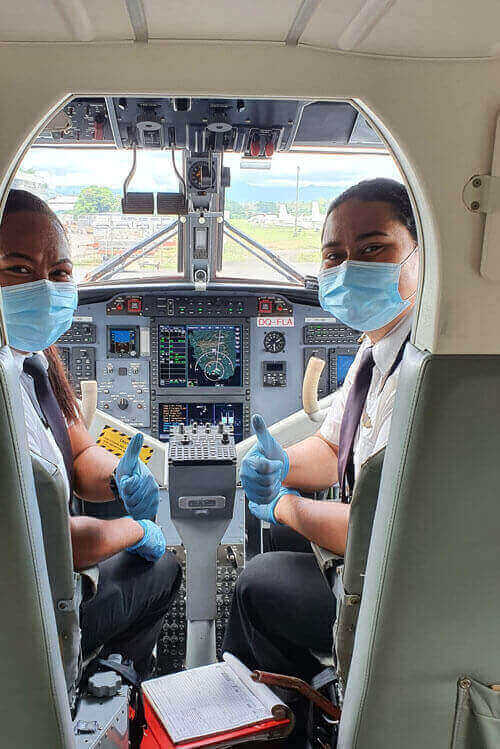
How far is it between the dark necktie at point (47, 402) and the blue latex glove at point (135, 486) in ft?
0.63

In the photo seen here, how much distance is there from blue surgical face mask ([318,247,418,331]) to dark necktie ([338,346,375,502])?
0.13m

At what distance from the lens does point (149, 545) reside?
208 cm

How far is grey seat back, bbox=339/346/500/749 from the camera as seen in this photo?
997 mm

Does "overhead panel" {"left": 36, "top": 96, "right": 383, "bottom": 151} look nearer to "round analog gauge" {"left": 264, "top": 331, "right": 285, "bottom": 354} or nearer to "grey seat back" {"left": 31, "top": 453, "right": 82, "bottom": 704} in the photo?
"grey seat back" {"left": 31, "top": 453, "right": 82, "bottom": 704}

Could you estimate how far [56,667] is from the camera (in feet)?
3.55

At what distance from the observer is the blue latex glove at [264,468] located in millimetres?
1899

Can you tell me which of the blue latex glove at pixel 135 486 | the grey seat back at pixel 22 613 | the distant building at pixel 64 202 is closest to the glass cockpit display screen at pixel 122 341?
the distant building at pixel 64 202

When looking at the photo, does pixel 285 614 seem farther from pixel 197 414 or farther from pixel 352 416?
pixel 197 414

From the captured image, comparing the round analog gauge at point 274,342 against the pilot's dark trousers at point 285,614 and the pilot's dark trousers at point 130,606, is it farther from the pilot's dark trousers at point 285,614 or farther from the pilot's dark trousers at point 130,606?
the pilot's dark trousers at point 285,614

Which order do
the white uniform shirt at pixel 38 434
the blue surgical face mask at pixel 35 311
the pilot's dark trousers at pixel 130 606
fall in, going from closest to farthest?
the white uniform shirt at pixel 38 434
the blue surgical face mask at pixel 35 311
the pilot's dark trousers at pixel 130 606

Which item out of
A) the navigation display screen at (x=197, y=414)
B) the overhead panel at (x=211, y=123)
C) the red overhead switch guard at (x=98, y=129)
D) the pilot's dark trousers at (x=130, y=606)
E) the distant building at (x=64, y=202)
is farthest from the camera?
the navigation display screen at (x=197, y=414)

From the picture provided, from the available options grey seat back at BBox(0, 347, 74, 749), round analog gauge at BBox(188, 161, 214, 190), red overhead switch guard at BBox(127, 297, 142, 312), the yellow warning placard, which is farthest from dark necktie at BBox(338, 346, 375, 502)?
red overhead switch guard at BBox(127, 297, 142, 312)

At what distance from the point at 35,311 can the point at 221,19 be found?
1.09 meters

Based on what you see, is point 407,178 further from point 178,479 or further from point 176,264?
point 176,264
